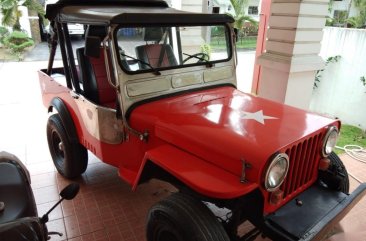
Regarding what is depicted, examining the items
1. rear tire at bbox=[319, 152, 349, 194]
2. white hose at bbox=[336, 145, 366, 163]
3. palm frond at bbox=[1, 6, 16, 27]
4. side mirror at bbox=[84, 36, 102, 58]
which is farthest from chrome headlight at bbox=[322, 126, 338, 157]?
palm frond at bbox=[1, 6, 16, 27]

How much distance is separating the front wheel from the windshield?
43.5 inches

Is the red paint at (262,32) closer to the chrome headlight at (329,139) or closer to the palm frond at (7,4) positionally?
the chrome headlight at (329,139)

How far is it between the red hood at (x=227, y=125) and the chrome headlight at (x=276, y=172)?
6 centimetres

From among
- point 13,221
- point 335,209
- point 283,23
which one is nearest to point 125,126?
point 13,221

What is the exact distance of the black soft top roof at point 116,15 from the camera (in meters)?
2.28

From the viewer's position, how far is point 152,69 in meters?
2.52

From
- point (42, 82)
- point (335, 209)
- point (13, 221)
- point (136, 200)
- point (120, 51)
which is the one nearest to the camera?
point (13, 221)

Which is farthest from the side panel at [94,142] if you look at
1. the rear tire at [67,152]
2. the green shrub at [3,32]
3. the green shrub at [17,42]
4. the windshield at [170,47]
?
the green shrub at [3,32]

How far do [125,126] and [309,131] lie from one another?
1389 millimetres

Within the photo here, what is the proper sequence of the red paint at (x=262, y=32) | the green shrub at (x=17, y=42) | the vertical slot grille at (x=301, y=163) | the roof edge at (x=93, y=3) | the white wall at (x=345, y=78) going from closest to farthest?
the vertical slot grille at (x=301, y=163)
the roof edge at (x=93, y=3)
the white wall at (x=345, y=78)
the red paint at (x=262, y=32)
the green shrub at (x=17, y=42)

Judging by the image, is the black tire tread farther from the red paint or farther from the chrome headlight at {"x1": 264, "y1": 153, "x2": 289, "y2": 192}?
the red paint

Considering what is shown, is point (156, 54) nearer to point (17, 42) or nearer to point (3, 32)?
point (17, 42)

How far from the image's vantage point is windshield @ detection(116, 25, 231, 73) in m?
2.46

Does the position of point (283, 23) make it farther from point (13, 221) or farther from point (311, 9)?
point (13, 221)
